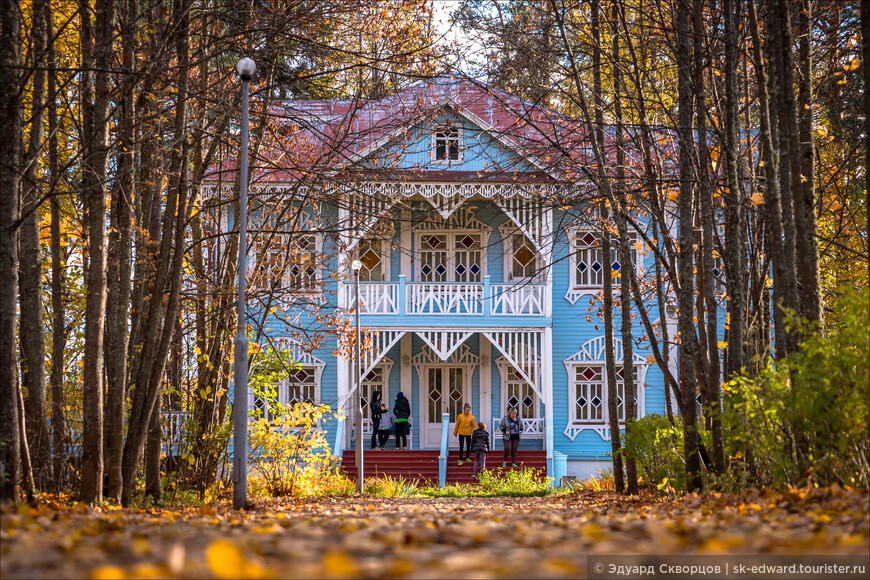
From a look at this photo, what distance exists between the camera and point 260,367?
1463 cm

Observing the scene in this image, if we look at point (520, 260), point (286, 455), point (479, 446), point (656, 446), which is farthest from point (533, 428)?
point (656, 446)

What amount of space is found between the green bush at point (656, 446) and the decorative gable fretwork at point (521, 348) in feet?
26.8

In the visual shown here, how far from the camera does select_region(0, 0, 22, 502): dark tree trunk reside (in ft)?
22.7

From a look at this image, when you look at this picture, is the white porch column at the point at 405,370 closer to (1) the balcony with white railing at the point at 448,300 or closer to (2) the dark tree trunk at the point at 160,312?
(1) the balcony with white railing at the point at 448,300

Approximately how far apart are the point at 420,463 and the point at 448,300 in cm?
429

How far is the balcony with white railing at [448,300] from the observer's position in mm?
22016

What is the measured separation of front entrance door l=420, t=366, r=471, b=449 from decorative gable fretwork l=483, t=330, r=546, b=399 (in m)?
1.68

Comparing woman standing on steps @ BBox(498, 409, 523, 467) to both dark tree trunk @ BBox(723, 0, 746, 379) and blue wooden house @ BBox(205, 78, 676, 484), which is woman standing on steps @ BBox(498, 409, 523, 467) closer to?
blue wooden house @ BBox(205, 78, 676, 484)

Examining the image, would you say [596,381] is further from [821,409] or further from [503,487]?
[821,409]

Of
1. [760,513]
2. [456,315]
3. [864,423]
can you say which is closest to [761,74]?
[864,423]

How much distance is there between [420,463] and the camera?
70.0 ft

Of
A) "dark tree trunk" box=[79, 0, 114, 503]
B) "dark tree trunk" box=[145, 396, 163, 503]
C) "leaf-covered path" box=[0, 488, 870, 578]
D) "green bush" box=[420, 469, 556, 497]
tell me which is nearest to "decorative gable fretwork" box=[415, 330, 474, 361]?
"green bush" box=[420, 469, 556, 497]

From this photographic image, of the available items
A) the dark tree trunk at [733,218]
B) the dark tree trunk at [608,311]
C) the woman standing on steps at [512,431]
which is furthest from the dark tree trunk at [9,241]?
the woman standing on steps at [512,431]

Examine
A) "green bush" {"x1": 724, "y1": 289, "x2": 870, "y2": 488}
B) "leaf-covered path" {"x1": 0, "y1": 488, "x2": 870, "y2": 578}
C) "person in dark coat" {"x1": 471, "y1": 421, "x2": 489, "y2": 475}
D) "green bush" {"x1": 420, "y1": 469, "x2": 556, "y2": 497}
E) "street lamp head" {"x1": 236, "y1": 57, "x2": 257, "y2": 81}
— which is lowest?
"green bush" {"x1": 420, "y1": 469, "x2": 556, "y2": 497}
